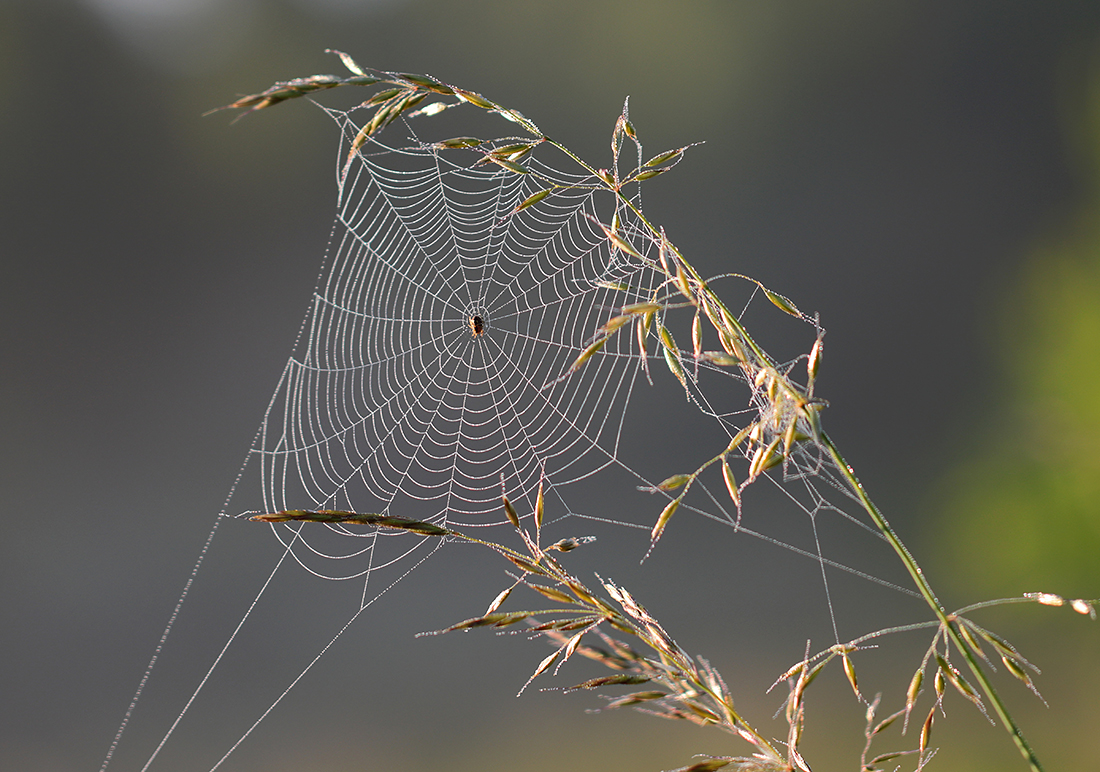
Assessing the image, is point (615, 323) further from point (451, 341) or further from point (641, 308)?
point (451, 341)

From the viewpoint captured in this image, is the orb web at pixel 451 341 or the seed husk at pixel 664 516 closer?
the seed husk at pixel 664 516

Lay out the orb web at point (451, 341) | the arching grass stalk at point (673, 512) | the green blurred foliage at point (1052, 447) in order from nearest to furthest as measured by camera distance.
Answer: the arching grass stalk at point (673, 512) → the orb web at point (451, 341) → the green blurred foliage at point (1052, 447)

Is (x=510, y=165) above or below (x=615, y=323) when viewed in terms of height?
above

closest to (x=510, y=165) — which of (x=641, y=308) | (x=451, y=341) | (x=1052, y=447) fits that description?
(x=641, y=308)

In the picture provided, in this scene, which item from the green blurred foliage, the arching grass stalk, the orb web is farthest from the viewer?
the green blurred foliage

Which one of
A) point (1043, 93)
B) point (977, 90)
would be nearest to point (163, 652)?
point (977, 90)

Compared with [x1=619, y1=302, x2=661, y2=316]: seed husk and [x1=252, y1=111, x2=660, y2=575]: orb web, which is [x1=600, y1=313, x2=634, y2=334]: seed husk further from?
[x1=252, y1=111, x2=660, y2=575]: orb web

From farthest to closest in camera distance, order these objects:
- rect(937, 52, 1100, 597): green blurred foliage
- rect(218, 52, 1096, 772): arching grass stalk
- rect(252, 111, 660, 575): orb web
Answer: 1. rect(937, 52, 1100, 597): green blurred foliage
2. rect(252, 111, 660, 575): orb web
3. rect(218, 52, 1096, 772): arching grass stalk

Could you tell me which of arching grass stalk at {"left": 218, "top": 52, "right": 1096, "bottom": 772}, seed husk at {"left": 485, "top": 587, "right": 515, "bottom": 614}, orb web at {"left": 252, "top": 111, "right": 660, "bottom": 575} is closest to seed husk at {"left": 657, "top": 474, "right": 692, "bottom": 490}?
arching grass stalk at {"left": 218, "top": 52, "right": 1096, "bottom": 772}

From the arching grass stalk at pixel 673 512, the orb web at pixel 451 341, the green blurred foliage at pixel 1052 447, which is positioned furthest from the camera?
the green blurred foliage at pixel 1052 447

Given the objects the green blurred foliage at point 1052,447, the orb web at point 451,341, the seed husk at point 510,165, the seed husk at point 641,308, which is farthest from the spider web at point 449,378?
the seed husk at point 641,308

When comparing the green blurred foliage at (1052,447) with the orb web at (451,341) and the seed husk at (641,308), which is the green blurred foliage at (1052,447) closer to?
the orb web at (451,341)
